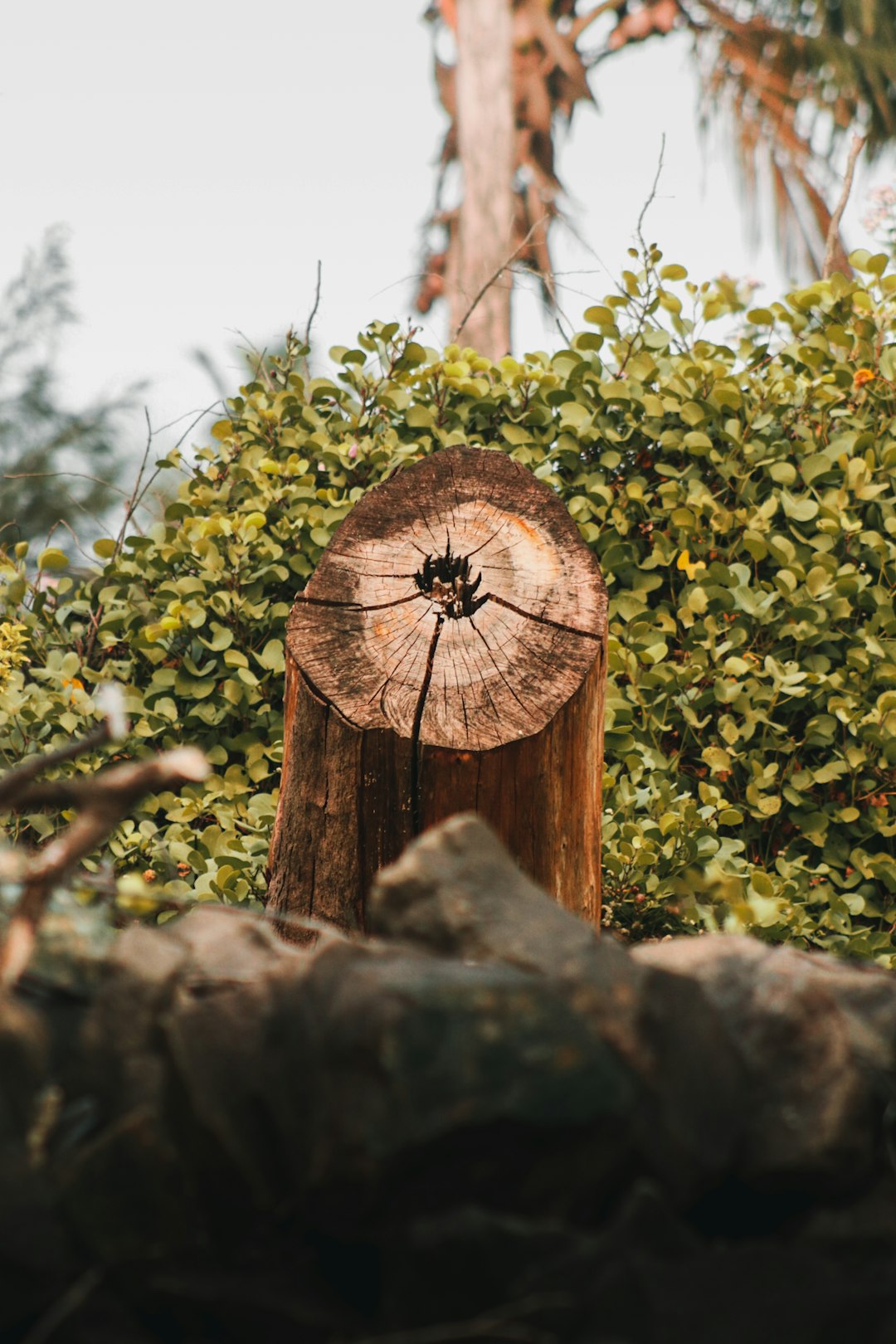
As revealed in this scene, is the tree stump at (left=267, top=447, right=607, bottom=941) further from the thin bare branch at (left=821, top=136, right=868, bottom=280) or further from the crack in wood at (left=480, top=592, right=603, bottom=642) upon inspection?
the thin bare branch at (left=821, top=136, right=868, bottom=280)

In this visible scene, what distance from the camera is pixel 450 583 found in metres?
2.30

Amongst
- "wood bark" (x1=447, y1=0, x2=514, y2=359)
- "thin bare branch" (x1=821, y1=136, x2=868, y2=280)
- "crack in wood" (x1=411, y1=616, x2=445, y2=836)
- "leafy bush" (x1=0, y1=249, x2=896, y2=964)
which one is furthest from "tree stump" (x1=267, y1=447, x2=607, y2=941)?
"wood bark" (x1=447, y1=0, x2=514, y2=359)

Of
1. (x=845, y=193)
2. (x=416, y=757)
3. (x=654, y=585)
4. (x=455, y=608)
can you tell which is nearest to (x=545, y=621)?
(x=455, y=608)

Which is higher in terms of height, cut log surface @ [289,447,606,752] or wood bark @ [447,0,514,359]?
wood bark @ [447,0,514,359]

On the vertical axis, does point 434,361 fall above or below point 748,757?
above

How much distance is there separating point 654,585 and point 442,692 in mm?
1363

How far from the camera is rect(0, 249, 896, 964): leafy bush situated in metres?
3.19

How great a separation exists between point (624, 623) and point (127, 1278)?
2659 millimetres

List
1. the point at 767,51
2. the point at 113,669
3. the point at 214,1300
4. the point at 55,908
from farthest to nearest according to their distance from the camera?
the point at 767,51 < the point at 113,669 < the point at 55,908 < the point at 214,1300

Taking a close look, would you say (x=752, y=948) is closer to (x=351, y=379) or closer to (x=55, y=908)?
(x=55, y=908)

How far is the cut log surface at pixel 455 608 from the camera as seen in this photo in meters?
2.11

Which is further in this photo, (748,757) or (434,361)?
(434,361)

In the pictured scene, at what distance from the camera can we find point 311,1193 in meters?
0.90

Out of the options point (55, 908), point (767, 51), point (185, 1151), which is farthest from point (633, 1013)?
point (767, 51)
